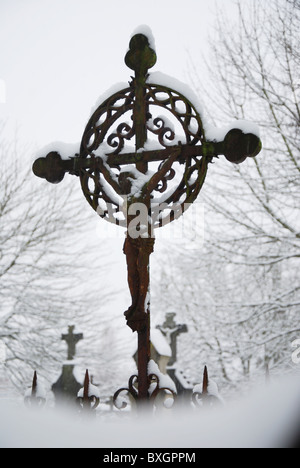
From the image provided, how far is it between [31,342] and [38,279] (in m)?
1.40

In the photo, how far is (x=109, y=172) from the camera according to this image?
8.97ft

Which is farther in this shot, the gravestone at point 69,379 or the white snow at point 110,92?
the gravestone at point 69,379

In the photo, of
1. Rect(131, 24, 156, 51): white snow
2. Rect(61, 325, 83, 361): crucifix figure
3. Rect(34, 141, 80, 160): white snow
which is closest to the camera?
Rect(131, 24, 156, 51): white snow

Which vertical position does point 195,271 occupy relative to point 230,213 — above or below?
below

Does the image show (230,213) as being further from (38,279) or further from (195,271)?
(38,279)

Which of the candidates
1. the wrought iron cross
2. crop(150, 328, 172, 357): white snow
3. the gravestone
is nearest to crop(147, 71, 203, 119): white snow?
the wrought iron cross

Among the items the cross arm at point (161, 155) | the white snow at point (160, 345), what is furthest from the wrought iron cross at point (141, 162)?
the white snow at point (160, 345)

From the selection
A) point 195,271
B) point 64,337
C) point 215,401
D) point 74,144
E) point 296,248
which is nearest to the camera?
point 215,401

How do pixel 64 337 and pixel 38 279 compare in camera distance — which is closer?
pixel 64 337

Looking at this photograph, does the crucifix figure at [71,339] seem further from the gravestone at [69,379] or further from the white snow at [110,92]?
the white snow at [110,92]

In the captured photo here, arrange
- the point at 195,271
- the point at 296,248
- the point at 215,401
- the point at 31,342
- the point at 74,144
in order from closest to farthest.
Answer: the point at 215,401 < the point at 74,144 < the point at 296,248 < the point at 195,271 < the point at 31,342

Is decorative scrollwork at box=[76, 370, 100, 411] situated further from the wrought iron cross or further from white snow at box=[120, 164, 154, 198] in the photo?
white snow at box=[120, 164, 154, 198]

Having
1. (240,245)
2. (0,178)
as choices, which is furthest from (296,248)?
(0,178)

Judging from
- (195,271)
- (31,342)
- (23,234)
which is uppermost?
(23,234)
